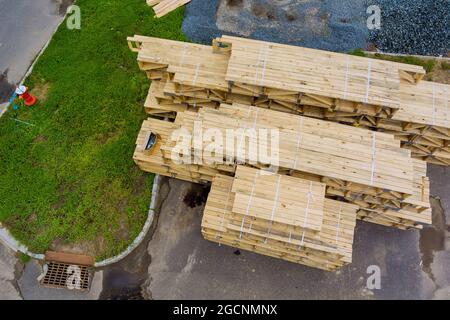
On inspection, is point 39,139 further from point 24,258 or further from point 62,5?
point 62,5

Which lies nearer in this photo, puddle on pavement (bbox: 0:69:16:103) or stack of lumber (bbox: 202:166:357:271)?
stack of lumber (bbox: 202:166:357:271)

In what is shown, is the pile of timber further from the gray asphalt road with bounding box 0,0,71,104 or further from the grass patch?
the grass patch

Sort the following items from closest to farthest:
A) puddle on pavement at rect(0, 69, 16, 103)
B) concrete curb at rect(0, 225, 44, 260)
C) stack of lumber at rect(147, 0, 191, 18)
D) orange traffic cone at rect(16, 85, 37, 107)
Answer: concrete curb at rect(0, 225, 44, 260)
orange traffic cone at rect(16, 85, 37, 107)
puddle on pavement at rect(0, 69, 16, 103)
stack of lumber at rect(147, 0, 191, 18)

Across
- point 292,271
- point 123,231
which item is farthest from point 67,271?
point 292,271

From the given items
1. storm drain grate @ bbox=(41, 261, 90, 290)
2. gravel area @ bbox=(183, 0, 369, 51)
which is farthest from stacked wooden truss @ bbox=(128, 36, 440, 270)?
storm drain grate @ bbox=(41, 261, 90, 290)

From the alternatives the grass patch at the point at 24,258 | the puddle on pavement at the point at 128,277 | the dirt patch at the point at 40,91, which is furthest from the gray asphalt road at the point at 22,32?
the puddle on pavement at the point at 128,277
